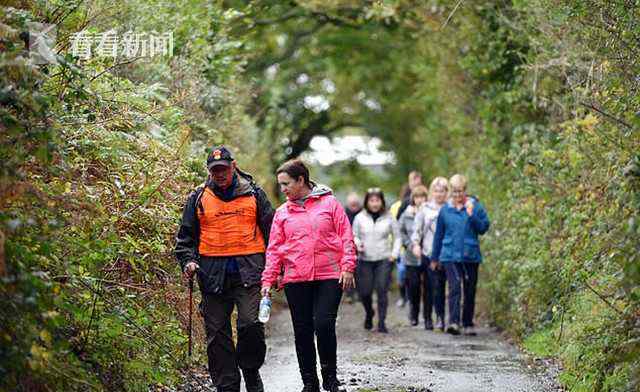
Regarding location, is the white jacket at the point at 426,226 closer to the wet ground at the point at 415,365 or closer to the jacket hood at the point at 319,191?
the wet ground at the point at 415,365

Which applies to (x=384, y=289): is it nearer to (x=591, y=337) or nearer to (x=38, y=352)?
(x=591, y=337)

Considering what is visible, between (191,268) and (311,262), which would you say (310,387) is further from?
(191,268)

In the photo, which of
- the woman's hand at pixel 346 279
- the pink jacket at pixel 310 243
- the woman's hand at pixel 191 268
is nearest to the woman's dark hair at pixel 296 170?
the pink jacket at pixel 310 243

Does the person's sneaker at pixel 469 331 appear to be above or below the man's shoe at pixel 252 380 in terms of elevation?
below

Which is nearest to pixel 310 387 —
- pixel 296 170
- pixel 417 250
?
pixel 296 170

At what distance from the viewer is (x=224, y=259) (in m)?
9.20

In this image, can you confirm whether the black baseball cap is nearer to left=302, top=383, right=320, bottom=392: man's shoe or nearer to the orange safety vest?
the orange safety vest

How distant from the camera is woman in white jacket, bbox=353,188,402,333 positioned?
1609 cm

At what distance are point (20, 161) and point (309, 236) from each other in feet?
10.4

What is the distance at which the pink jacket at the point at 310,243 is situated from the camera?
9.34 meters

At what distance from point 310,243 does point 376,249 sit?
6.80 meters

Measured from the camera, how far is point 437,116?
85.2ft

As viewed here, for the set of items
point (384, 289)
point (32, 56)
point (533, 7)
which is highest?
point (533, 7)

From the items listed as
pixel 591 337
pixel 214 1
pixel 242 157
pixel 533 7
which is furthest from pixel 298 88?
pixel 591 337
